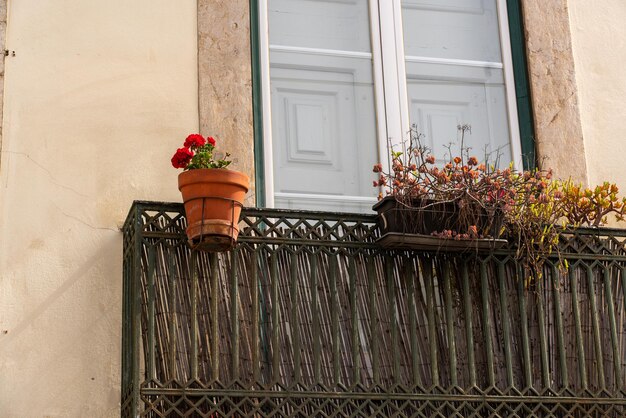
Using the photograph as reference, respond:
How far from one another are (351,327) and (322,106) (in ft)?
4.45

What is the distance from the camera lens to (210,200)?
658 centimetres

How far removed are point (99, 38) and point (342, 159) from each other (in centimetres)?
137

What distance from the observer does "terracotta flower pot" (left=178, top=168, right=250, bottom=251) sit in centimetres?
657

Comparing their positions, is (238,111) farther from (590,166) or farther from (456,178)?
(590,166)

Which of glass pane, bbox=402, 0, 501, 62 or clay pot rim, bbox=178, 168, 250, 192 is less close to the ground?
glass pane, bbox=402, 0, 501, 62

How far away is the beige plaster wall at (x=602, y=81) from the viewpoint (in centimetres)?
790

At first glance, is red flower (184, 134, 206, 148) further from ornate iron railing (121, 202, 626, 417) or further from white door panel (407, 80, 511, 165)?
white door panel (407, 80, 511, 165)

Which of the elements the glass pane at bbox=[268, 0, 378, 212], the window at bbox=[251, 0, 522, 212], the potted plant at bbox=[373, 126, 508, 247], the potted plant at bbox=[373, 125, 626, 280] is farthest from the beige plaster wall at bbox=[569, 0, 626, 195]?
the glass pane at bbox=[268, 0, 378, 212]

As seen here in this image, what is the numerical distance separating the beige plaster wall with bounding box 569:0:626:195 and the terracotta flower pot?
7.14 ft

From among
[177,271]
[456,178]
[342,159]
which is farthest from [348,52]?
[177,271]

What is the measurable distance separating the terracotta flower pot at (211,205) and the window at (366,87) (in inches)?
28.9

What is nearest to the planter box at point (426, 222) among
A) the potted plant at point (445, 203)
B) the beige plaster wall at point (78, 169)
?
the potted plant at point (445, 203)

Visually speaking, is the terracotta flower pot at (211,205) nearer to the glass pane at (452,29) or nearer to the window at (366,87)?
the window at (366,87)

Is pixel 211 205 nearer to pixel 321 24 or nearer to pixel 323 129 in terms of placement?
pixel 323 129
